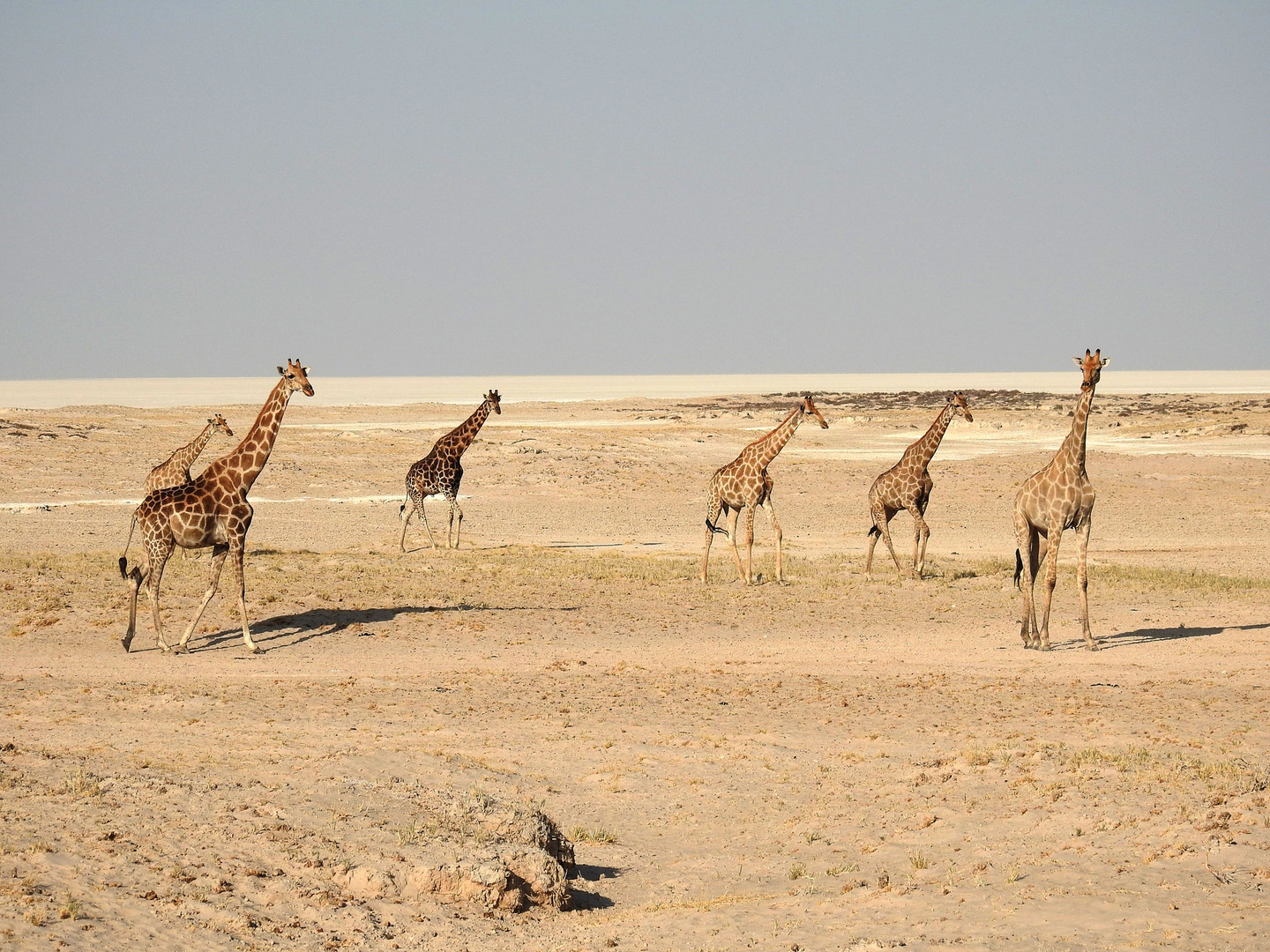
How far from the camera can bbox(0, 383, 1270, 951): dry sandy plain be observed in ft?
26.8

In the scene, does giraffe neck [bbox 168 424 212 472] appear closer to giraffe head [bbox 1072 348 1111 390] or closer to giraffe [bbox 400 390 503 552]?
giraffe [bbox 400 390 503 552]

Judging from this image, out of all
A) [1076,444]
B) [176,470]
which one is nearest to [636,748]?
[1076,444]

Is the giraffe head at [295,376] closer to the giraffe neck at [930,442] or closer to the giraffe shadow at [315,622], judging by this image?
the giraffe shadow at [315,622]

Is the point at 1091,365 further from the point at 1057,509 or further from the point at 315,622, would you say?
the point at 315,622

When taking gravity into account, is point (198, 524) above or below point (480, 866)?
above

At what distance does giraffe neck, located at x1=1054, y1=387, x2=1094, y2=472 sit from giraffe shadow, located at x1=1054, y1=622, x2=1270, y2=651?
90.6 inches

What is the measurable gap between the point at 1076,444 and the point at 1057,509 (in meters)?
0.86

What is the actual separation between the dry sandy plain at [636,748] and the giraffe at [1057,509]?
2.11 ft

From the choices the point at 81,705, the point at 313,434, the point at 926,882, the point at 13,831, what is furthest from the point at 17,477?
the point at 926,882

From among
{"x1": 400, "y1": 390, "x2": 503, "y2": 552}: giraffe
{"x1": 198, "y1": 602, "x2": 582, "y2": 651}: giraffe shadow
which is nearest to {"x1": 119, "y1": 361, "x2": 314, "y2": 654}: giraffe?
{"x1": 198, "y1": 602, "x2": 582, "y2": 651}: giraffe shadow

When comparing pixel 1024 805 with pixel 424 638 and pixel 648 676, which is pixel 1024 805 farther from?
pixel 424 638

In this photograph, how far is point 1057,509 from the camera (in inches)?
669

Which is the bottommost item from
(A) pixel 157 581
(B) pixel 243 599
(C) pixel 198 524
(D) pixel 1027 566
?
(B) pixel 243 599

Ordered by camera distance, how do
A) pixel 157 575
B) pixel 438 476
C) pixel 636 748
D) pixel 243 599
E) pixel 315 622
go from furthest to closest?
pixel 438 476 → pixel 315 622 → pixel 243 599 → pixel 157 575 → pixel 636 748
